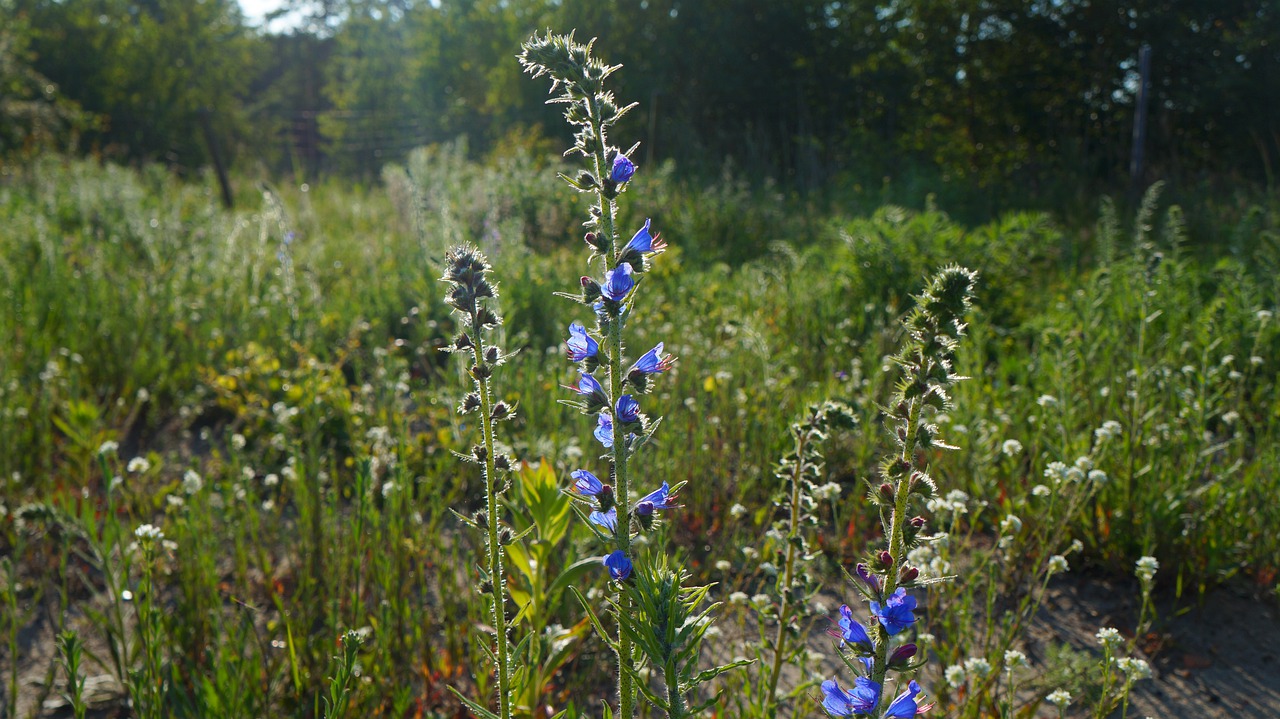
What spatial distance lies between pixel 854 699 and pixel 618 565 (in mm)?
360

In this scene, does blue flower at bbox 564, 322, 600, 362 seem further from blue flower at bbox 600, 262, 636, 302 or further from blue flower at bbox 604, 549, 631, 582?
blue flower at bbox 604, 549, 631, 582

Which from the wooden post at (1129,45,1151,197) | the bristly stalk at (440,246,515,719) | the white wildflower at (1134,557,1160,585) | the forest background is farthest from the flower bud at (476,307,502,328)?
the wooden post at (1129,45,1151,197)

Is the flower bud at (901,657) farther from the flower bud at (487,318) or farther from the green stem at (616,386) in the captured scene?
the flower bud at (487,318)

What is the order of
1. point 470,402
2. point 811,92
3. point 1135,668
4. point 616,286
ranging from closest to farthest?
1. point 616,286
2. point 470,402
3. point 1135,668
4. point 811,92

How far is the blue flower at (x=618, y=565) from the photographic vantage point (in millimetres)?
1130

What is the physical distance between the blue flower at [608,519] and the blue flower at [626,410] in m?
0.14

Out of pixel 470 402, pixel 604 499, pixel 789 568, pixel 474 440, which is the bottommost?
pixel 474 440

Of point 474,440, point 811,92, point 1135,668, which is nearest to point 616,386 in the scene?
point 1135,668

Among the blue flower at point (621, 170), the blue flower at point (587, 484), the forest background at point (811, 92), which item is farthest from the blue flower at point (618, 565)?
the forest background at point (811, 92)

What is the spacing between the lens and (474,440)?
3047 millimetres

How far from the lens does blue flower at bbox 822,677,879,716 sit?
1.04 meters

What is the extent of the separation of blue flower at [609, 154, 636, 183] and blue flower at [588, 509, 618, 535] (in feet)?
1.66

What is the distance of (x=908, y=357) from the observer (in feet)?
3.78

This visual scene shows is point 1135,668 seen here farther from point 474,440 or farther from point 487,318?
point 474,440
